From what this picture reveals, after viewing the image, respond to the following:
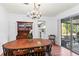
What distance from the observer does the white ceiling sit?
1575mm

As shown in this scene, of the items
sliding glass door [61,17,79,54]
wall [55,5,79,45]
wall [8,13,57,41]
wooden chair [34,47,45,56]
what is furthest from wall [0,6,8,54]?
sliding glass door [61,17,79,54]

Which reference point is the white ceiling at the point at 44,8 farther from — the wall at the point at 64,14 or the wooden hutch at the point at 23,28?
the wooden hutch at the point at 23,28

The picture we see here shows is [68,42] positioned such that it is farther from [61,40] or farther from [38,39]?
[38,39]

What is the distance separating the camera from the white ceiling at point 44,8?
1575mm

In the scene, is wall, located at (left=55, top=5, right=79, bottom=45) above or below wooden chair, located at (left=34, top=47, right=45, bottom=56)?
above

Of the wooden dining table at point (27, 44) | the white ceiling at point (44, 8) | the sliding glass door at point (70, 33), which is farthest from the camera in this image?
the sliding glass door at point (70, 33)

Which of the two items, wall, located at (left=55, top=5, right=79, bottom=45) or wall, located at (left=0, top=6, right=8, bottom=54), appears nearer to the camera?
wall, located at (left=0, top=6, right=8, bottom=54)

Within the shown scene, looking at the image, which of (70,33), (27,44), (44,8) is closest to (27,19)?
(44,8)

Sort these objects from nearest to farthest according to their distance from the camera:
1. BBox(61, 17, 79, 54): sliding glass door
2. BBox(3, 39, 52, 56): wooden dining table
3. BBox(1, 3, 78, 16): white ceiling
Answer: BBox(1, 3, 78, 16): white ceiling
BBox(3, 39, 52, 56): wooden dining table
BBox(61, 17, 79, 54): sliding glass door

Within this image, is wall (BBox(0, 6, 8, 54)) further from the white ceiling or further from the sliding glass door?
the sliding glass door

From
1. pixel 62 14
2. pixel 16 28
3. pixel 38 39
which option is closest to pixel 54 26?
pixel 62 14

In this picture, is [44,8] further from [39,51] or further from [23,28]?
[39,51]

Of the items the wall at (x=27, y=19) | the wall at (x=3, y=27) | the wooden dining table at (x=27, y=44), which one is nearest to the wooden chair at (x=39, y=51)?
the wooden dining table at (x=27, y=44)

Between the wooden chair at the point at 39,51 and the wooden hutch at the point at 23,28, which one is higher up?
the wooden hutch at the point at 23,28
